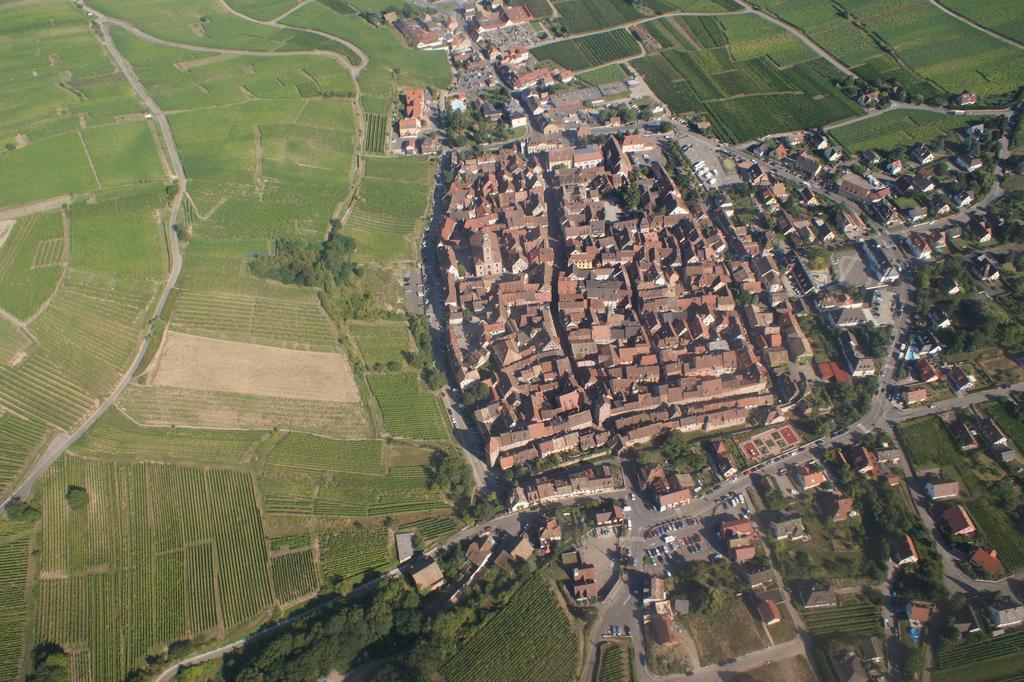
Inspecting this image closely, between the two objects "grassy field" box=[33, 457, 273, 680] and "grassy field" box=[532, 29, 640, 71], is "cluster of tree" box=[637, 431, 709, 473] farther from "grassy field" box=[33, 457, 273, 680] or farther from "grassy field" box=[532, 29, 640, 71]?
"grassy field" box=[532, 29, 640, 71]

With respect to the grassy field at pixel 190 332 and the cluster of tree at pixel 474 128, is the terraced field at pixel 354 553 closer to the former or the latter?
the grassy field at pixel 190 332

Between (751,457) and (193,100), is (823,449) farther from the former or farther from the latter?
(193,100)

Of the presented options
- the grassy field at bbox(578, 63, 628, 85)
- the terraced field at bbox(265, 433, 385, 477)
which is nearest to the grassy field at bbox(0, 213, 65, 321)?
the terraced field at bbox(265, 433, 385, 477)

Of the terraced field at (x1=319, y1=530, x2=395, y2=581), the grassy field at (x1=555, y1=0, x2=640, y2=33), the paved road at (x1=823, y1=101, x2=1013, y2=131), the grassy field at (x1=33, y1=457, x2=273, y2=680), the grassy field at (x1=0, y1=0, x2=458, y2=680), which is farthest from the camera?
the grassy field at (x1=555, y1=0, x2=640, y2=33)

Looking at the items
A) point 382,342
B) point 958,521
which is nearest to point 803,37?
point 958,521

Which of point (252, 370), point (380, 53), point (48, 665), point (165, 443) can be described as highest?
point (380, 53)

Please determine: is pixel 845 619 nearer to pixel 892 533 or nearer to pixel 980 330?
pixel 892 533

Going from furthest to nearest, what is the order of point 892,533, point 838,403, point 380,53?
point 380,53 → point 838,403 → point 892,533
